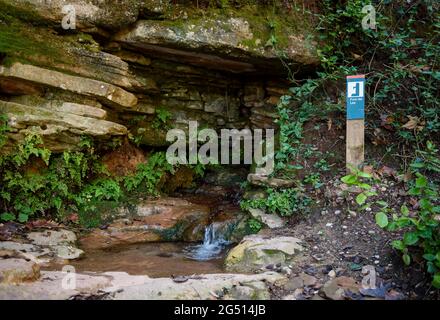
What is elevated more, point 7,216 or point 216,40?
point 216,40

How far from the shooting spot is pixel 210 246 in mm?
6684

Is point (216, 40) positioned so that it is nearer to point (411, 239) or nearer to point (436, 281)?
point (411, 239)

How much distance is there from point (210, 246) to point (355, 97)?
347 cm


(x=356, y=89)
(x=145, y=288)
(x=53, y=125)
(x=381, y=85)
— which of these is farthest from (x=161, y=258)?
(x=381, y=85)

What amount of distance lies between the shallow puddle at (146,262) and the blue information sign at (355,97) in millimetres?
3056

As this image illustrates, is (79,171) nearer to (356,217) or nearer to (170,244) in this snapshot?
(170,244)

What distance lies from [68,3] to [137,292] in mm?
4906

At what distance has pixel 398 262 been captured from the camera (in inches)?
167

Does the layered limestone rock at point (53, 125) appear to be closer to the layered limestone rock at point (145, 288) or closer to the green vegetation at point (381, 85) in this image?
the layered limestone rock at point (145, 288)

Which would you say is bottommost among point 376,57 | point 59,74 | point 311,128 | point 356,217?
point 356,217

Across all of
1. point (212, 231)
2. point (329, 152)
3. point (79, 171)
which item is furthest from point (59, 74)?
point (329, 152)

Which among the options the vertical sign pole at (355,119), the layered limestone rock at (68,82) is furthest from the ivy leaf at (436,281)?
the layered limestone rock at (68,82)

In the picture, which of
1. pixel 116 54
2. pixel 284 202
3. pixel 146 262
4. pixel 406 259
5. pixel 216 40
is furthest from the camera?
pixel 116 54

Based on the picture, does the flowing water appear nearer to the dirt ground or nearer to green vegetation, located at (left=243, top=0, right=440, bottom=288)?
green vegetation, located at (left=243, top=0, right=440, bottom=288)
